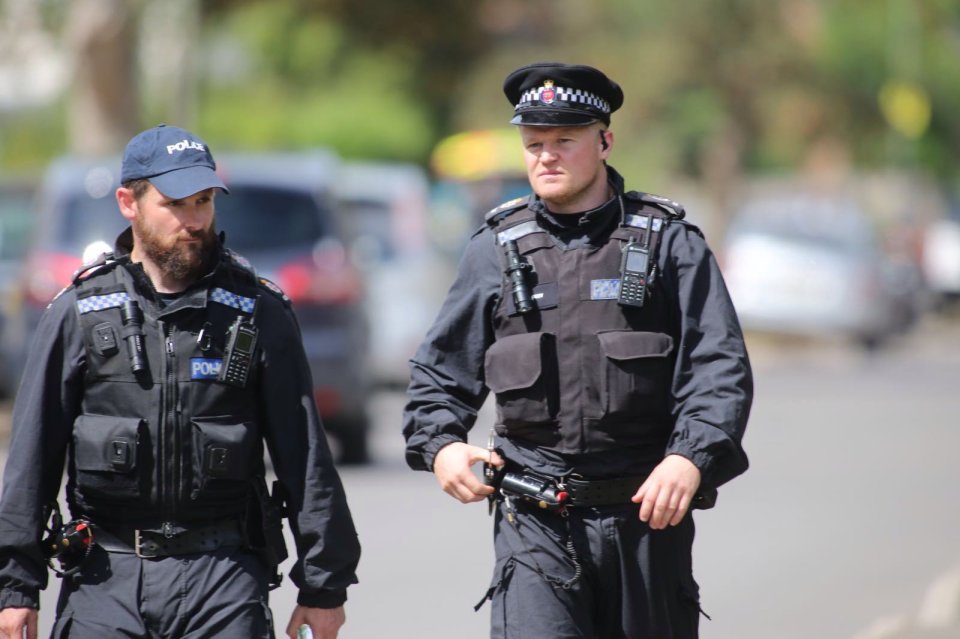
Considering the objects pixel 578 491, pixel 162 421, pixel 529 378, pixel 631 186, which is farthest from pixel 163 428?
pixel 631 186

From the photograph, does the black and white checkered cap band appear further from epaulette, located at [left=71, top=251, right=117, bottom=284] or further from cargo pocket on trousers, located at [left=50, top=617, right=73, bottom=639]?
cargo pocket on trousers, located at [left=50, top=617, right=73, bottom=639]

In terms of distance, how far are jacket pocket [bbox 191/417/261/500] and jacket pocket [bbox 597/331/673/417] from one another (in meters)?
0.92

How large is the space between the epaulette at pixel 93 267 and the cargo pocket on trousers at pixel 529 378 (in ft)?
3.33

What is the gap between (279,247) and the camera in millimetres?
11492

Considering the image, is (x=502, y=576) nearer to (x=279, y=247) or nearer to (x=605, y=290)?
(x=605, y=290)

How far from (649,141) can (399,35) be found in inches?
266

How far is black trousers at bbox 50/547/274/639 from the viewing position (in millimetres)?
4223

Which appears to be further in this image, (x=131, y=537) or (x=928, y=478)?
(x=928, y=478)

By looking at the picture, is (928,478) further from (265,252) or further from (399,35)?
(399,35)

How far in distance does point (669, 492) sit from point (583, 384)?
41 centimetres

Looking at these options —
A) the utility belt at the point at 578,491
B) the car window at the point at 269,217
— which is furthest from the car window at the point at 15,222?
the utility belt at the point at 578,491

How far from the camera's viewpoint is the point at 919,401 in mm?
17734

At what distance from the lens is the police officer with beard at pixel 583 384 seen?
4.55 metres

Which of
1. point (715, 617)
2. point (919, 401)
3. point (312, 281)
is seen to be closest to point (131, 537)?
point (715, 617)
